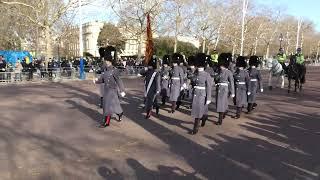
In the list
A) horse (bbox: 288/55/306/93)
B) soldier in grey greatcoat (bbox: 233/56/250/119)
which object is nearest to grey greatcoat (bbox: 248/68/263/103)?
soldier in grey greatcoat (bbox: 233/56/250/119)

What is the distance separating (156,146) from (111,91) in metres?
2.99

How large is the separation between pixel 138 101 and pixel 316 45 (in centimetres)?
11297

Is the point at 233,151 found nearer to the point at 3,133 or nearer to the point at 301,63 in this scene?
the point at 3,133

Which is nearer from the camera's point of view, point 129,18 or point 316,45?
point 129,18

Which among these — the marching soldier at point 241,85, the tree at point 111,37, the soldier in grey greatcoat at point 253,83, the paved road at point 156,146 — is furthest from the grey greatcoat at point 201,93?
the tree at point 111,37

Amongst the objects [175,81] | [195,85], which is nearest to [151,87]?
[175,81]

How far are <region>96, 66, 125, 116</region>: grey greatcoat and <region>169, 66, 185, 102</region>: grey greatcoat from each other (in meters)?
3.20

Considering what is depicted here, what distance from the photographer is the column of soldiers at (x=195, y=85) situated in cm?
1186

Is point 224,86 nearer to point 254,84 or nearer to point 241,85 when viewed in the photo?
point 241,85

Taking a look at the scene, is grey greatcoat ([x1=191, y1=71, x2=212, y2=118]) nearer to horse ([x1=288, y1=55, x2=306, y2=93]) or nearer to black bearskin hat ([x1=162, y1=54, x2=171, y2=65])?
black bearskin hat ([x1=162, y1=54, x2=171, y2=65])

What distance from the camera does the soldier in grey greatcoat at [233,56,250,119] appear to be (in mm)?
14512

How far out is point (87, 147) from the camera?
10.1 meters

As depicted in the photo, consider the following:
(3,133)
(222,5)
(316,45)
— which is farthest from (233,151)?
(316,45)

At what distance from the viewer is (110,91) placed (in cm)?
1263
